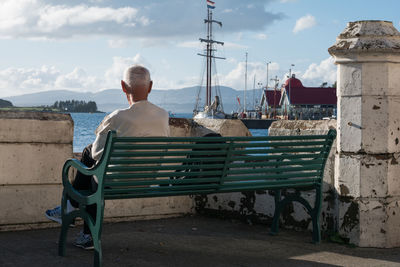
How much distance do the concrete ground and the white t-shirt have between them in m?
0.89

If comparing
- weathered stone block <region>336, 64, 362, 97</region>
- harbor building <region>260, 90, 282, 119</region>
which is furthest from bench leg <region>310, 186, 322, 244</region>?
harbor building <region>260, 90, 282, 119</region>

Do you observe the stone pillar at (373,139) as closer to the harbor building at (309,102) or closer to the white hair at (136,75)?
the white hair at (136,75)

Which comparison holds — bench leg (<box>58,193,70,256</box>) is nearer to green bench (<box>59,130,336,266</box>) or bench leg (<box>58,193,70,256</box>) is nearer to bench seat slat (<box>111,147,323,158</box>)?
green bench (<box>59,130,336,266</box>)

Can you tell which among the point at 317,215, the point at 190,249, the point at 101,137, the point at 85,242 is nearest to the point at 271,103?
the point at 317,215

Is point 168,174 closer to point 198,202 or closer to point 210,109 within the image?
point 198,202

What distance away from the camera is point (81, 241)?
16.0 ft

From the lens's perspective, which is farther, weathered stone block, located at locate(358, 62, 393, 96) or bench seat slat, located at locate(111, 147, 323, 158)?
weathered stone block, located at locate(358, 62, 393, 96)

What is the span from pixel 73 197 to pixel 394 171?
2793 millimetres

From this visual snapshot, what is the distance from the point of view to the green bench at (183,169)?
419 centimetres

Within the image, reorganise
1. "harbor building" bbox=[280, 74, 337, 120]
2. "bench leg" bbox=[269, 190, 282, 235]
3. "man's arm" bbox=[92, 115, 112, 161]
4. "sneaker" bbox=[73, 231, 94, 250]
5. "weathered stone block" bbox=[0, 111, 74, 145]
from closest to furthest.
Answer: "man's arm" bbox=[92, 115, 112, 161] < "sneaker" bbox=[73, 231, 94, 250] < "weathered stone block" bbox=[0, 111, 74, 145] < "bench leg" bbox=[269, 190, 282, 235] < "harbor building" bbox=[280, 74, 337, 120]

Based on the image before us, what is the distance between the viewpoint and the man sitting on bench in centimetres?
443

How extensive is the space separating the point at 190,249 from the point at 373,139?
6.09 ft

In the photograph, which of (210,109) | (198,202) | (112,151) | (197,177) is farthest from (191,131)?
(210,109)

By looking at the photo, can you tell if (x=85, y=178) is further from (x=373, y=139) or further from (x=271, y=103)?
(x=271, y=103)
